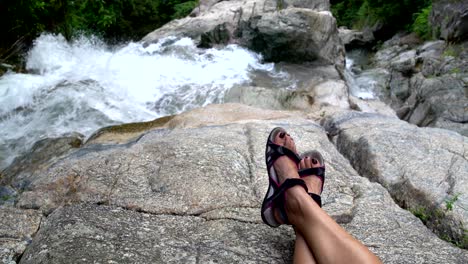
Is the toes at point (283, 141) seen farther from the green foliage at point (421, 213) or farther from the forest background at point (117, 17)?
the forest background at point (117, 17)

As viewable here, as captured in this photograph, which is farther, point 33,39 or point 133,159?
point 33,39

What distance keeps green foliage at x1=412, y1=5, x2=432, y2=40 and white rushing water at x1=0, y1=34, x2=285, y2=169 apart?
20.0ft

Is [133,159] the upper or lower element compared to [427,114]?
upper

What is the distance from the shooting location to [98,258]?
7.09ft

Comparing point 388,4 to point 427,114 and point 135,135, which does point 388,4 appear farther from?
point 135,135

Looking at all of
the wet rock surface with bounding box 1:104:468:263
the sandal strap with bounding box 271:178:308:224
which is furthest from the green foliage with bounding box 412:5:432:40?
the sandal strap with bounding box 271:178:308:224

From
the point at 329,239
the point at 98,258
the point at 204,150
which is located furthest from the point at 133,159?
the point at 329,239

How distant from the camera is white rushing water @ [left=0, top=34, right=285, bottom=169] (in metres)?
6.50

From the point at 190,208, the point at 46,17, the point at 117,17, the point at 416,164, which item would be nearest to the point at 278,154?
the point at 190,208

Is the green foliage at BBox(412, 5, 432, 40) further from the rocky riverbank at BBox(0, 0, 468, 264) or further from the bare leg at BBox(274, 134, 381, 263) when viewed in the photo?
the bare leg at BBox(274, 134, 381, 263)

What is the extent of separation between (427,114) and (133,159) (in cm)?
576

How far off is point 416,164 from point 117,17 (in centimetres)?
1270

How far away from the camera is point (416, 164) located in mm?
3781

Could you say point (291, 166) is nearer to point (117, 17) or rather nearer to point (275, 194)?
point (275, 194)
